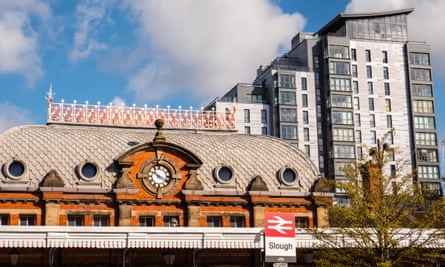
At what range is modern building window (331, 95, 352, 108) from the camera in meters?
120

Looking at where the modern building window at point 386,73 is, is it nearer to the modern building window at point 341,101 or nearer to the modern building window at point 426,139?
the modern building window at point 341,101

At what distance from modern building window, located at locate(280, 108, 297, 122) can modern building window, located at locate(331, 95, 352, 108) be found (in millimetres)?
7250

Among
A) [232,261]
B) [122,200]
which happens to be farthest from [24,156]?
[232,261]

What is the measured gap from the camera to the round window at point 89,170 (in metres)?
46.4

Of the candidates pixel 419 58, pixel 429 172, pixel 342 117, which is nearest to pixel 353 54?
pixel 342 117

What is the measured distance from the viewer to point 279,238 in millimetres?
37469

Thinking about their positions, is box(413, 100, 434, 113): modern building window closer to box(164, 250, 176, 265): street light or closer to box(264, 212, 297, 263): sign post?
box(164, 250, 176, 265): street light

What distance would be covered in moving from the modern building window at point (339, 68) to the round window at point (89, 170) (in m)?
81.1

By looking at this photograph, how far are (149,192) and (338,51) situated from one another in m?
82.2

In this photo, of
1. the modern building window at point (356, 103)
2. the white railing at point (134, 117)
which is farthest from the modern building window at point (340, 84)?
the white railing at point (134, 117)

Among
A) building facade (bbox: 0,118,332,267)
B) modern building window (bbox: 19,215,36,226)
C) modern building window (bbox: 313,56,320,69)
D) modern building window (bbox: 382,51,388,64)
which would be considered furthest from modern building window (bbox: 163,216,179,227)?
modern building window (bbox: 382,51,388,64)

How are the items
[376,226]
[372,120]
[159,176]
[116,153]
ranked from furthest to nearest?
[372,120] < [116,153] < [159,176] < [376,226]

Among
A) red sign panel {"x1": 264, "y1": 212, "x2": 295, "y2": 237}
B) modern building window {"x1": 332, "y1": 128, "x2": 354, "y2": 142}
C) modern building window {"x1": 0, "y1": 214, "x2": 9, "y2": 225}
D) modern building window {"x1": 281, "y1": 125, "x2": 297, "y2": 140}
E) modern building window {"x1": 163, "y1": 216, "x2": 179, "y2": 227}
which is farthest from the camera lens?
modern building window {"x1": 332, "y1": 128, "x2": 354, "y2": 142}

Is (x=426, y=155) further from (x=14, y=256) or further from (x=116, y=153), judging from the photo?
(x=14, y=256)
